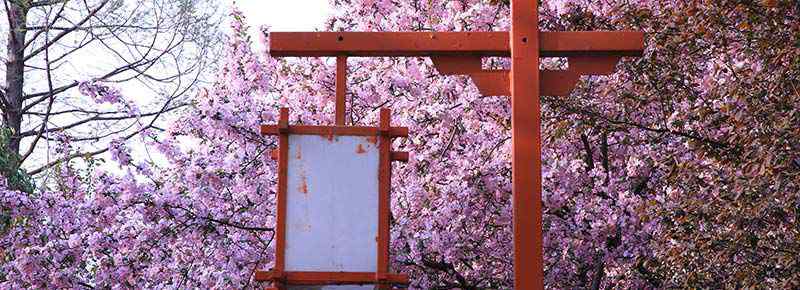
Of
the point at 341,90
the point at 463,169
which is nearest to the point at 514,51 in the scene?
Answer: the point at 341,90

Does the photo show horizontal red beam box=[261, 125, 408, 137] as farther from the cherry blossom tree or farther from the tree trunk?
the tree trunk

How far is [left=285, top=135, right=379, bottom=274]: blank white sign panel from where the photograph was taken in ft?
15.6

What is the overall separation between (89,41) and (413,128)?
858 cm

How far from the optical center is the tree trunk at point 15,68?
51.4 feet

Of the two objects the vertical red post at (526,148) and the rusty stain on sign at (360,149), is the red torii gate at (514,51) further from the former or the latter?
the rusty stain on sign at (360,149)

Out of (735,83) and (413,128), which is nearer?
(735,83)

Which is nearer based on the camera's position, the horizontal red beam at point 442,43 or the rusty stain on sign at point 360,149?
the rusty stain on sign at point 360,149

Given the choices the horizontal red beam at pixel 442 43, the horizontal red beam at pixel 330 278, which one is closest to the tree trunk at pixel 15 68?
the horizontal red beam at pixel 442 43

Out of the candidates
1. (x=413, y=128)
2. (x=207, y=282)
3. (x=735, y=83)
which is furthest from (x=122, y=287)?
(x=735, y=83)

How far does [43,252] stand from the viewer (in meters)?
8.66

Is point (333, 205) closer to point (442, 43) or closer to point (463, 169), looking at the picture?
point (442, 43)

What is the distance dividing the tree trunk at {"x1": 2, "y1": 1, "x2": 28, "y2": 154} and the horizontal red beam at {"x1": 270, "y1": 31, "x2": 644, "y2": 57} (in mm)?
11243

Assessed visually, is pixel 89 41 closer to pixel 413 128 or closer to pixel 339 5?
pixel 339 5

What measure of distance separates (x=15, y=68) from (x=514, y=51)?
1199 cm
